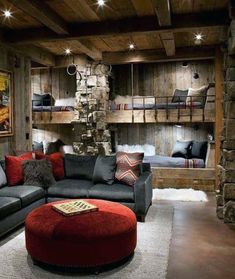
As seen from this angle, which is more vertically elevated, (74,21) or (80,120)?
(74,21)

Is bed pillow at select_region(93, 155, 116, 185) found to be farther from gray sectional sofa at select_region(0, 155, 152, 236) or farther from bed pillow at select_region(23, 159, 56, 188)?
bed pillow at select_region(23, 159, 56, 188)

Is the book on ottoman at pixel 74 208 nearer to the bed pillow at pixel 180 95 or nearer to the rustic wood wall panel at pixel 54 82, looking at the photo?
the bed pillow at pixel 180 95

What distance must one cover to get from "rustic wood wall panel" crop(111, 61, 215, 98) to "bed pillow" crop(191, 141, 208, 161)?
1452mm

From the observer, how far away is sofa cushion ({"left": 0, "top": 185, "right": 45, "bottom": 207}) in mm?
3867

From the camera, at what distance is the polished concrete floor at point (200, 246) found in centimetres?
282

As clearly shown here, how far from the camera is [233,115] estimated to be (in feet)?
13.3

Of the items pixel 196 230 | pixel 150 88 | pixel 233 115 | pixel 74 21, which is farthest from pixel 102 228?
pixel 150 88

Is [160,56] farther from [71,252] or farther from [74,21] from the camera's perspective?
[71,252]

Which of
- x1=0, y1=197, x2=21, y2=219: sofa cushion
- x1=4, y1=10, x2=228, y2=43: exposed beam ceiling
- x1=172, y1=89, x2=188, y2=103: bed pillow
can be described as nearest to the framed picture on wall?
x1=4, y1=10, x2=228, y2=43: exposed beam ceiling

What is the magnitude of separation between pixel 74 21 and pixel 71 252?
10.4 feet

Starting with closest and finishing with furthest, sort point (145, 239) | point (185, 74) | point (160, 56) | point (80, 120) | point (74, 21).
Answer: point (145, 239) → point (74, 21) → point (160, 56) → point (80, 120) → point (185, 74)

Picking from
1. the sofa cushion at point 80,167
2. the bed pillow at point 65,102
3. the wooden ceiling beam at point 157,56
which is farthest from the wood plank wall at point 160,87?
the sofa cushion at point 80,167

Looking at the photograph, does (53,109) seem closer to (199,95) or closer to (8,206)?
(199,95)

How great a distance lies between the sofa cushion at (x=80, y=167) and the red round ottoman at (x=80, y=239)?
1.84m
